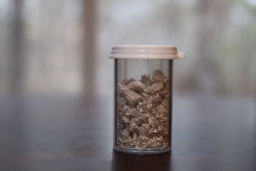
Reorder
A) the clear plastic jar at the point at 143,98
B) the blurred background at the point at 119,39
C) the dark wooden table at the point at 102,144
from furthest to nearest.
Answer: the blurred background at the point at 119,39 < the clear plastic jar at the point at 143,98 < the dark wooden table at the point at 102,144

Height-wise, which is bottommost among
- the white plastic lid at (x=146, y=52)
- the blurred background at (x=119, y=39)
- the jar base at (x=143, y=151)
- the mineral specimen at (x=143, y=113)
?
the jar base at (x=143, y=151)

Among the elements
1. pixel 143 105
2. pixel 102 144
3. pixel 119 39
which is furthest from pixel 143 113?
pixel 119 39

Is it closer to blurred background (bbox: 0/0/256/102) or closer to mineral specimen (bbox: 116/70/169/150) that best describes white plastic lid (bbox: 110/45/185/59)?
mineral specimen (bbox: 116/70/169/150)

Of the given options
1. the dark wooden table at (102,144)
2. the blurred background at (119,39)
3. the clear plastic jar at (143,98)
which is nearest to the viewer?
the dark wooden table at (102,144)

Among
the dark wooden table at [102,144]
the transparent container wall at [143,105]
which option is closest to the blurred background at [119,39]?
the dark wooden table at [102,144]

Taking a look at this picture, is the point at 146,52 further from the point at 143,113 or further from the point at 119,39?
the point at 119,39

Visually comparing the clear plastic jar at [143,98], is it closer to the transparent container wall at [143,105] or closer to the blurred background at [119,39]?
the transparent container wall at [143,105]

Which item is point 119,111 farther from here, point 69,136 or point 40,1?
point 40,1
